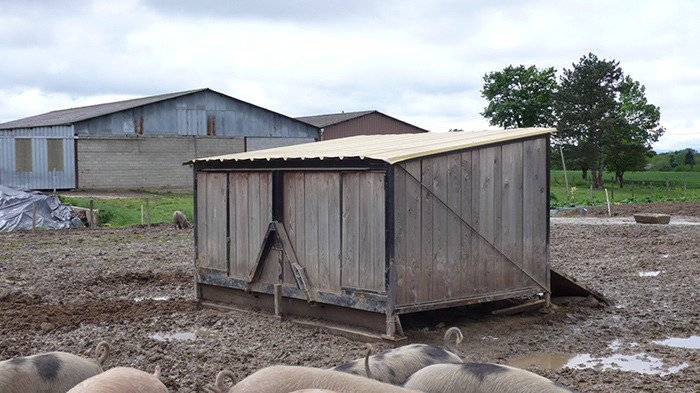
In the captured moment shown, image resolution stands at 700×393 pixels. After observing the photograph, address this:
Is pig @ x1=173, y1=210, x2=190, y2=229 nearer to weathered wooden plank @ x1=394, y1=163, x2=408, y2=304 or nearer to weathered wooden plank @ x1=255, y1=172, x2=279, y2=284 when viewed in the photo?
weathered wooden plank @ x1=255, y1=172, x2=279, y2=284

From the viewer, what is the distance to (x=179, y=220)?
68.7 feet

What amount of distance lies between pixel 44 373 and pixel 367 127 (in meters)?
40.9

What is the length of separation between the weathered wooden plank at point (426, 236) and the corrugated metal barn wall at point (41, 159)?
2580cm

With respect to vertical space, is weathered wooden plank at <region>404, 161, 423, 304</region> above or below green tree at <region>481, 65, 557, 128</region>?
below

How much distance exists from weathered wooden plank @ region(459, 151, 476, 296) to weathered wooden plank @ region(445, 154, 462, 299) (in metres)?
0.05

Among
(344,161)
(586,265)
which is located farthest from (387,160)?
(586,265)

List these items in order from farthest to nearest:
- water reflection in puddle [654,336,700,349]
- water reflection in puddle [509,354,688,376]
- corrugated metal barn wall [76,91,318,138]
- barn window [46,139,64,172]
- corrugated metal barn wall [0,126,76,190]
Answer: corrugated metal barn wall [76,91,318,138] < barn window [46,139,64,172] < corrugated metal barn wall [0,126,76,190] < water reflection in puddle [654,336,700,349] < water reflection in puddle [509,354,688,376]

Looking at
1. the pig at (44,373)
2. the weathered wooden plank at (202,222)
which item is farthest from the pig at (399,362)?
the weathered wooden plank at (202,222)

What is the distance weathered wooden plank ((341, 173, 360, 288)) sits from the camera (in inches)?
352

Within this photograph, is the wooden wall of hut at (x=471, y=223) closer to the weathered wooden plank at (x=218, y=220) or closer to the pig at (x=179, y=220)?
the weathered wooden plank at (x=218, y=220)

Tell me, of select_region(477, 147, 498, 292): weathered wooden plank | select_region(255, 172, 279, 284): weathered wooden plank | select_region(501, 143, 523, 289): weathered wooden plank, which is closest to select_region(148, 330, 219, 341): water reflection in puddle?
select_region(255, 172, 279, 284): weathered wooden plank

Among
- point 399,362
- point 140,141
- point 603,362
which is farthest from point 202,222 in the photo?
point 140,141

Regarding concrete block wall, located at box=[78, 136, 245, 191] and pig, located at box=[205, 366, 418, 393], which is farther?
concrete block wall, located at box=[78, 136, 245, 191]

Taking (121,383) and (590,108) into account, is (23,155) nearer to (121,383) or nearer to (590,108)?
(121,383)
